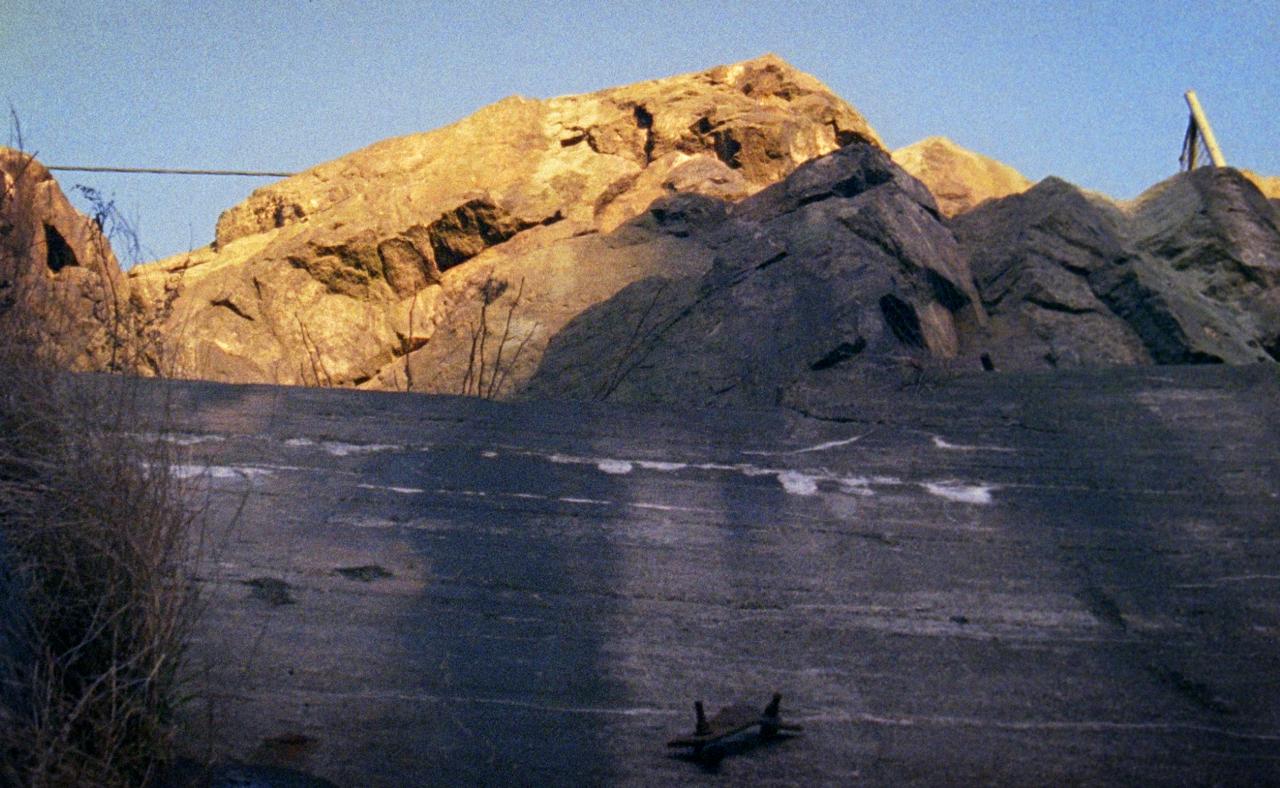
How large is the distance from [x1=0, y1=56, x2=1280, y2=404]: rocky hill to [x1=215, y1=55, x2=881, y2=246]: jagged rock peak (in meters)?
0.02

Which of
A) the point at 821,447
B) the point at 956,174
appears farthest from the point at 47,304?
the point at 956,174

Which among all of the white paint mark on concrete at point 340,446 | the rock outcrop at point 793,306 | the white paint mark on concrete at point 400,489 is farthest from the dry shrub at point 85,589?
the rock outcrop at point 793,306

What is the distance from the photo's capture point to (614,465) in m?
4.18

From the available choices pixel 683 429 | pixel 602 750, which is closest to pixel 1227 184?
pixel 683 429

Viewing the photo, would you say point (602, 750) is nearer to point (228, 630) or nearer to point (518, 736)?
point (518, 736)

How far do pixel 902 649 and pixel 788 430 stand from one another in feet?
3.96

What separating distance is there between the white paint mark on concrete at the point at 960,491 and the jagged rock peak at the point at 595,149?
4.82 m

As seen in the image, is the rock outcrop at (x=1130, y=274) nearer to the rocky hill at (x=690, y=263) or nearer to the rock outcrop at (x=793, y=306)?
the rocky hill at (x=690, y=263)

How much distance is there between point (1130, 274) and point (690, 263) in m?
2.58

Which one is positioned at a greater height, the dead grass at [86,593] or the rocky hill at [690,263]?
the rocky hill at [690,263]

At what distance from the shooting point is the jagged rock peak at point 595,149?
9.13 metres

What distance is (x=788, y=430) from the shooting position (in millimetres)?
4402

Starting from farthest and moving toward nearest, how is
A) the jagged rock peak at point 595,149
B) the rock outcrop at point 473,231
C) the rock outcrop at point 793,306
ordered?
the jagged rock peak at point 595,149
the rock outcrop at point 473,231
the rock outcrop at point 793,306

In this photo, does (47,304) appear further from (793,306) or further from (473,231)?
(473,231)
